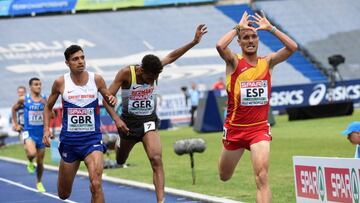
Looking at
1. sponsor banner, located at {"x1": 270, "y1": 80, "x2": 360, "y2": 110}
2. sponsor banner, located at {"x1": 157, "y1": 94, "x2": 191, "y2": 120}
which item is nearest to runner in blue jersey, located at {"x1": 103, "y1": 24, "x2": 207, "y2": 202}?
sponsor banner, located at {"x1": 270, "y1": 80, "x2": 360, "y2": 110}

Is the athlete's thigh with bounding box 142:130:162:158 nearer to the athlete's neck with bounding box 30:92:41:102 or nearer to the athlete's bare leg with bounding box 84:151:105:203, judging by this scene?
the athlete's bare leg with bounding box 84:151:105:203

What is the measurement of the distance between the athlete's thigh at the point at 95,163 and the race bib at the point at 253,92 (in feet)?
6.32

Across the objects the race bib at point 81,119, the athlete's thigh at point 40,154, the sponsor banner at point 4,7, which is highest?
the sponsor banner at point 4,7

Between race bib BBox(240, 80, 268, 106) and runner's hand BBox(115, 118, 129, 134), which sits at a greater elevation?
race bib BBox(240, 80, 268, 106)

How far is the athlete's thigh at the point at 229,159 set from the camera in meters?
11.6

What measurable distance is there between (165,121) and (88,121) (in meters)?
29.0

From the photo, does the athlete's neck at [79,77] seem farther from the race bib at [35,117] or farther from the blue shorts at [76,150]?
the race bib at [35,117]

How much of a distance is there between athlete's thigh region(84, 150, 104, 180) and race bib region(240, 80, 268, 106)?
6.32 ft

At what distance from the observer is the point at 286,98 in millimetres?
37406

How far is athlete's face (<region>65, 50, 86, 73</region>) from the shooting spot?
11695 mm

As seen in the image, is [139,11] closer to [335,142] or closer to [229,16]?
[229,16]

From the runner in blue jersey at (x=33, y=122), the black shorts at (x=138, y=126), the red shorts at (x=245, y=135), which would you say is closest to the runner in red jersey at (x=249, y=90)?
the red shorts at (x=245, y=135)

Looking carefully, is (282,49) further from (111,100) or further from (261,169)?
(111,100)

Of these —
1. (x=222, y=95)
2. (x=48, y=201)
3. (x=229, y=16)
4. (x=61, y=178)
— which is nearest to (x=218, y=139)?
(x=222, y=95)
